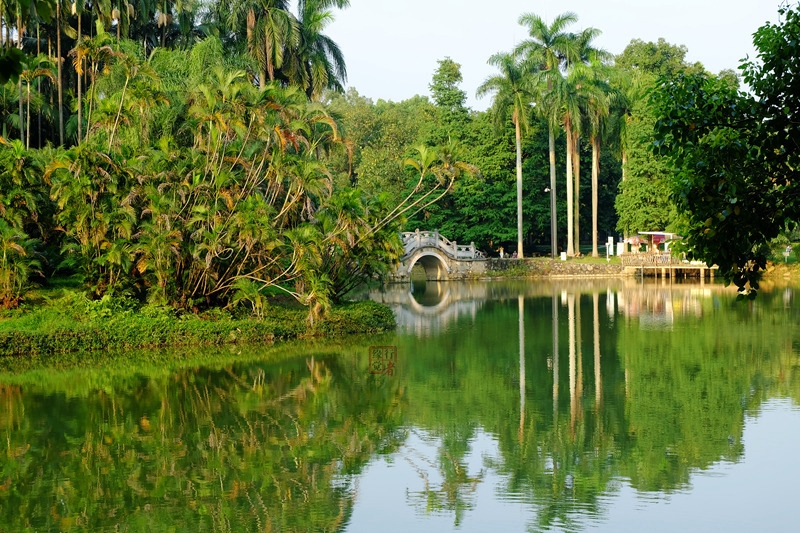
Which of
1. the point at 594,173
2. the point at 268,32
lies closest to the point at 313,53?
the point at 268,32

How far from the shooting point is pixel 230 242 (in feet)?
83.3

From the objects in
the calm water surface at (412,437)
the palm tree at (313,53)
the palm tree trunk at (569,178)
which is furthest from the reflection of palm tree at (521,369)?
the palm tree trunk at (569,178)

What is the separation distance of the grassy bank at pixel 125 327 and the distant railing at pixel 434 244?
28717 millimetres

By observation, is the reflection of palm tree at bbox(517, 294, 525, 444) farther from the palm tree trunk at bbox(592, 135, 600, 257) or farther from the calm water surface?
the palm tree trunk at bbox(592, 135, 600, 257)

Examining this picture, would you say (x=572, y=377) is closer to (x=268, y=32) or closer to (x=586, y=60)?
(x=268, y=32)

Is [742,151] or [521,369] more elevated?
[742,151]

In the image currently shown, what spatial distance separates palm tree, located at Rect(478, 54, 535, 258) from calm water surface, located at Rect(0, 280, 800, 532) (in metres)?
36.0

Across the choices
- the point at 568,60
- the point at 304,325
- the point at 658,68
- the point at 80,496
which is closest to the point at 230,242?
the point at 304,325

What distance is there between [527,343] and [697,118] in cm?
1613

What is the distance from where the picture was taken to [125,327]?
80.7 feet

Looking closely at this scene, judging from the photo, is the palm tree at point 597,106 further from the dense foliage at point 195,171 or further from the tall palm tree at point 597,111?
the dense foliage at point 195,171

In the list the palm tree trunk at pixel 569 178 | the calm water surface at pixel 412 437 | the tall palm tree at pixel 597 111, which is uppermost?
the tall palm tree at pixel 597 111

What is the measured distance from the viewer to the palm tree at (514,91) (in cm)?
6000

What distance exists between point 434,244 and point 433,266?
149 inches
